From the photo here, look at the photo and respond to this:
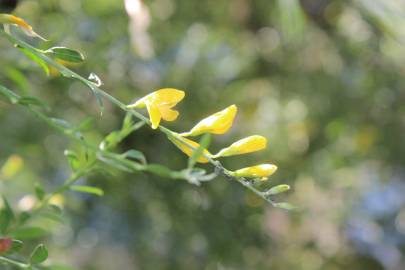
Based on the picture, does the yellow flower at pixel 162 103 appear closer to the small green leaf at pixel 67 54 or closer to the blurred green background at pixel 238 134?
the small green leaf at pixel 67 54

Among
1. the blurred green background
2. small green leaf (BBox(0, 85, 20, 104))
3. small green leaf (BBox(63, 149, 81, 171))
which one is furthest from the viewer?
the blurred green background

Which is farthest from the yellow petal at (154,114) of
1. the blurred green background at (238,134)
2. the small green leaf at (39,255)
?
the blurred green background at (238,134)

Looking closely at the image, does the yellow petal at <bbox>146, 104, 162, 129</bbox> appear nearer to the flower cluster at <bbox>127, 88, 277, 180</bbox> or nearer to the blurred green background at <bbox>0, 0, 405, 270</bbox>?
the flower cluster at <bbox>127, 88, 277, 180</bbox>

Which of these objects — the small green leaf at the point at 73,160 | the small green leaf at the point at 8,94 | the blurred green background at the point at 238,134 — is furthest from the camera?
the blurred green background at the point at 238,134

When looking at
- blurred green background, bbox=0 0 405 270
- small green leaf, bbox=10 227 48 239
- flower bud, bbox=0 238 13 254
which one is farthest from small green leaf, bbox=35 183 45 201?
blurred green background, bbox=0 0 405 270

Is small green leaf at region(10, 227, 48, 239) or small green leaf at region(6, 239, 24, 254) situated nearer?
small green leaf at region(6, 239, 24, 254)
